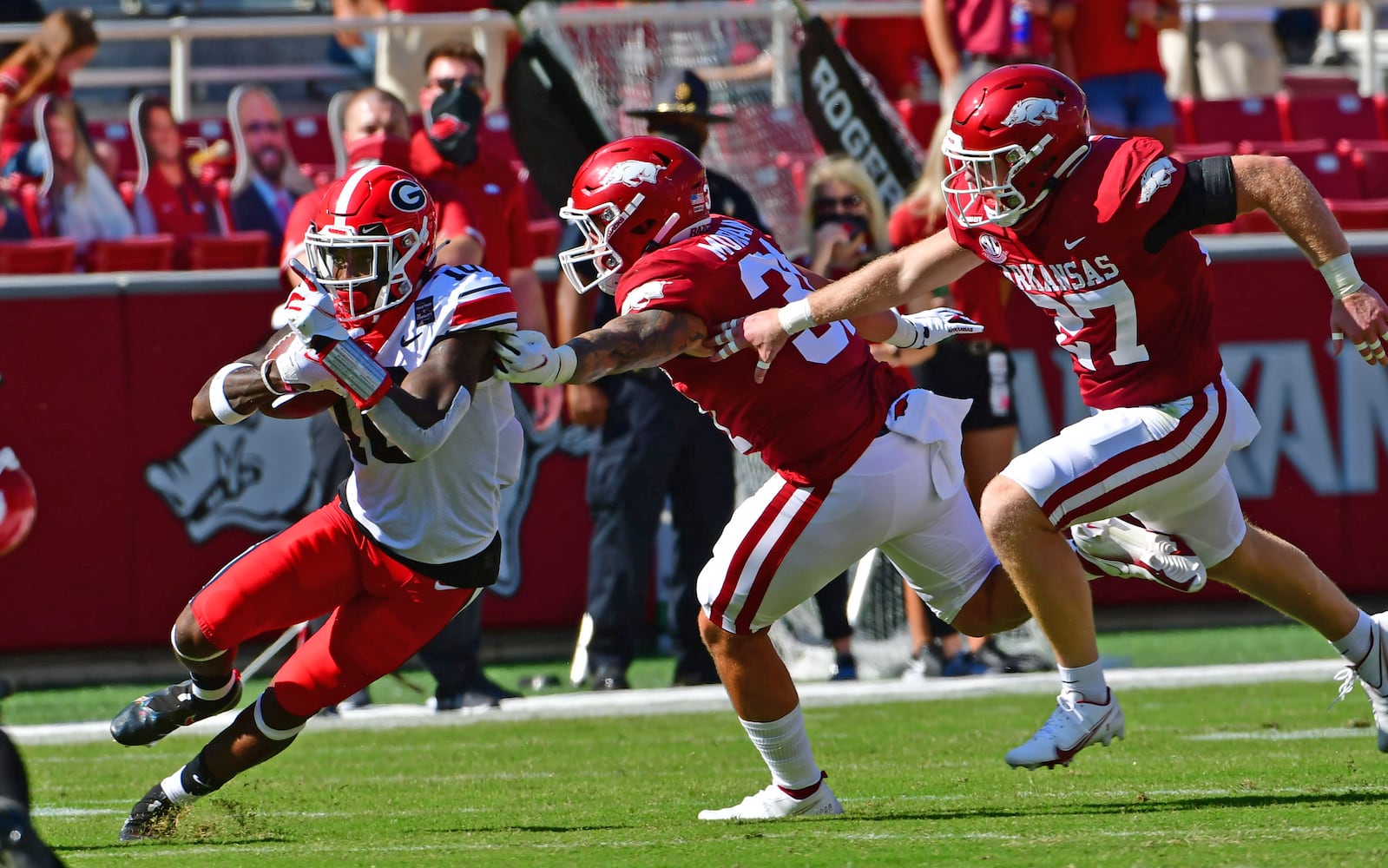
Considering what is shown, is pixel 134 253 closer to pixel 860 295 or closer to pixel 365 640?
pixel 365 640

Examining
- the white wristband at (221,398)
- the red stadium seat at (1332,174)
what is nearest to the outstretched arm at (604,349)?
the white wristband at (221,398)

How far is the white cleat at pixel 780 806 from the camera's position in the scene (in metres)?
5.05

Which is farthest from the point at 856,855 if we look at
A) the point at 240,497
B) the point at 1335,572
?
the point at 1335,572

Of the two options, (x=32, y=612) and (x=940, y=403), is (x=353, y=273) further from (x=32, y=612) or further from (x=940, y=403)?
(x=32, y=612)

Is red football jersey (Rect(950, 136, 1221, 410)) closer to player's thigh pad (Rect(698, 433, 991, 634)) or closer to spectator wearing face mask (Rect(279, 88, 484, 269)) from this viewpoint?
player's thigh pad (Rect(698, 433, 991, 634))

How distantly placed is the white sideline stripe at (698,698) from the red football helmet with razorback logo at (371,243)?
2840mm

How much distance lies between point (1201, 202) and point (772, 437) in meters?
1.18

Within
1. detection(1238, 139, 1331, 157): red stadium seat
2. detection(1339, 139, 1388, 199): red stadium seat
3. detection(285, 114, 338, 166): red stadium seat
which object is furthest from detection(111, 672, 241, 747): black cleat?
detection(1339, 139, 1388, 199): red stadium seat

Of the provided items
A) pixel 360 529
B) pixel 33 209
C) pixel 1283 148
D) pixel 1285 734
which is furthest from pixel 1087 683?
pixel 1283 148

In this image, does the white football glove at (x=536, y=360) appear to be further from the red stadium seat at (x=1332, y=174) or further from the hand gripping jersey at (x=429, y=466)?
the red stadium seat at (x=1332, y=174)

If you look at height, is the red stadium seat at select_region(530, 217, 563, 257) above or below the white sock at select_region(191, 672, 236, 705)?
above

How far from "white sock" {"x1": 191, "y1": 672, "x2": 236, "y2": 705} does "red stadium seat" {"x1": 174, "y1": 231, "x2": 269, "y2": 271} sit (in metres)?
4.68

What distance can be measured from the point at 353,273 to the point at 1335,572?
20.1ft

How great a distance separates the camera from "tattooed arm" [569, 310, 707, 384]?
4.65m
